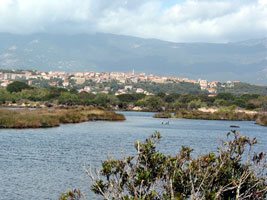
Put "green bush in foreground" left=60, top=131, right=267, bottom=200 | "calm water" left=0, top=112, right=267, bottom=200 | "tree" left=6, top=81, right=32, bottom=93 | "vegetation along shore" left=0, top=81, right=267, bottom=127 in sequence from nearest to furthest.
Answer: "green bush in foreground" left=60, top=131, right=267, bottom=200
"calm water" left=0, top=112, right=267, bottom=200
"vegetation along shore" left=0, top=81, right=267, bottom=127
"tree" left=6, top=81, right=32, bottom=93

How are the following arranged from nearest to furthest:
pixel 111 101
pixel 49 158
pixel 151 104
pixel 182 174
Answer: pixel 182 174
pixel 49 158
pixel 151 104
pixel 111 101

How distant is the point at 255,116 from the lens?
98.1 metres

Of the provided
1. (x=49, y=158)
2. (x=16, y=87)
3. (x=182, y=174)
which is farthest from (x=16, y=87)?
(x=182, y=174)

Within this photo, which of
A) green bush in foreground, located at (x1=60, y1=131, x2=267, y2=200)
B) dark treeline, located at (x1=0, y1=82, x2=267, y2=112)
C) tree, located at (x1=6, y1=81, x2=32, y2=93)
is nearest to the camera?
green bush in foreground, located at (x1=60, y1=131, x2=267, y2=200)

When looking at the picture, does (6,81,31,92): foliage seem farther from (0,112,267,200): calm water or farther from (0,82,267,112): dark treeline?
(0,112,267,200): calm water

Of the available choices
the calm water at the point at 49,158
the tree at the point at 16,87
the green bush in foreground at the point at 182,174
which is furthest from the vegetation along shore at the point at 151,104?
the green bush in foreground at the point at 182,174

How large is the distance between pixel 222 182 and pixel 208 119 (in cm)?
8802

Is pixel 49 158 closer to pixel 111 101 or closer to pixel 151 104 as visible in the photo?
pixel 151 104

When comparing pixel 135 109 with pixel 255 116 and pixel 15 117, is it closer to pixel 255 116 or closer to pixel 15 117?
pixel 255 116

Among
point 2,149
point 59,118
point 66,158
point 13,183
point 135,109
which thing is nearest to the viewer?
point 13,183

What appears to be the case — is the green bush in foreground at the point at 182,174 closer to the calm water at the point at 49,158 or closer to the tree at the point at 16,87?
the calm water at the point at 49,158

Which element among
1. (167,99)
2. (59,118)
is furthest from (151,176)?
(167,99)

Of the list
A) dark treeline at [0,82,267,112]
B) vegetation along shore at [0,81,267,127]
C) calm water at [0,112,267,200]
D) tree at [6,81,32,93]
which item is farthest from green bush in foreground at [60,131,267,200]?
tree at [6,81,32,93]

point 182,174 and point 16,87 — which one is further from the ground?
point 16,87
